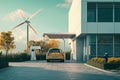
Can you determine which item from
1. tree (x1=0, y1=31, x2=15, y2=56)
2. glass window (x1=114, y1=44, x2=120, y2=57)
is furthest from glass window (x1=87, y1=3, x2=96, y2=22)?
tree (x1=0, y1=31, x2=15, y2=56)

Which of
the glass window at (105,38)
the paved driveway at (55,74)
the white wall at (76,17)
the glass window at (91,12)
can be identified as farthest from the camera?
the white wall at (76,17)

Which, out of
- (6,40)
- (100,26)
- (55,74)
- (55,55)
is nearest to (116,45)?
(100,26)

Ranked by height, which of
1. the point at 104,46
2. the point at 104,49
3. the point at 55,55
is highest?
the point at 104,46

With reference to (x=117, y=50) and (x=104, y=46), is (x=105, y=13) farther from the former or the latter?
(x=117, y=50)

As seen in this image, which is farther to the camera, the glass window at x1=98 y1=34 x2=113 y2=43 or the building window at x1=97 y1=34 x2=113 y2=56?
the glass window at x1=98 y1=34 x2=113 y2=43

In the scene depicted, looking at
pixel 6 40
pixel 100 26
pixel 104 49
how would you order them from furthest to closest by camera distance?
pixel 6 40 < pixel 104 49 < pixel 100 26

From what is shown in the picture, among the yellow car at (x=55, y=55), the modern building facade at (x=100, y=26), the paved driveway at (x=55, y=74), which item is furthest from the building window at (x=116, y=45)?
the paved driveway at (x=55, y=74)

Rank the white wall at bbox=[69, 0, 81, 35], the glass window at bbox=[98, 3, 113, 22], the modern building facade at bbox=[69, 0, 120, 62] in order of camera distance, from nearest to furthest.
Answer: the modern building facade at bbox=[69, 0, 120, 62] → the glass window at bbox=[98, 3, 113, 22] → the white wall at bbox=[69, 0, 81, 35]

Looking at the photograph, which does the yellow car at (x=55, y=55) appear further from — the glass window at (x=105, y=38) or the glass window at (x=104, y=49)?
the glass window at (x=105, y=38)

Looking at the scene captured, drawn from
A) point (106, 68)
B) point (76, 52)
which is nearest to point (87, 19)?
point (76, 52)

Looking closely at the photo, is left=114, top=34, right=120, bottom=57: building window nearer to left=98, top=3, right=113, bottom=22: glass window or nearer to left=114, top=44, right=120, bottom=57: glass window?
left=114, top=44, right=120, bottom=57: glass window

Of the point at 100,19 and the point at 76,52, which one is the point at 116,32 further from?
the point at 76,52

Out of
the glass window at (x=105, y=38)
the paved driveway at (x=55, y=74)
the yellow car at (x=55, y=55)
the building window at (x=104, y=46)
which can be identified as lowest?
the paved driveway at (x=55, y=74)

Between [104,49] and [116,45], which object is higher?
[116,45]
